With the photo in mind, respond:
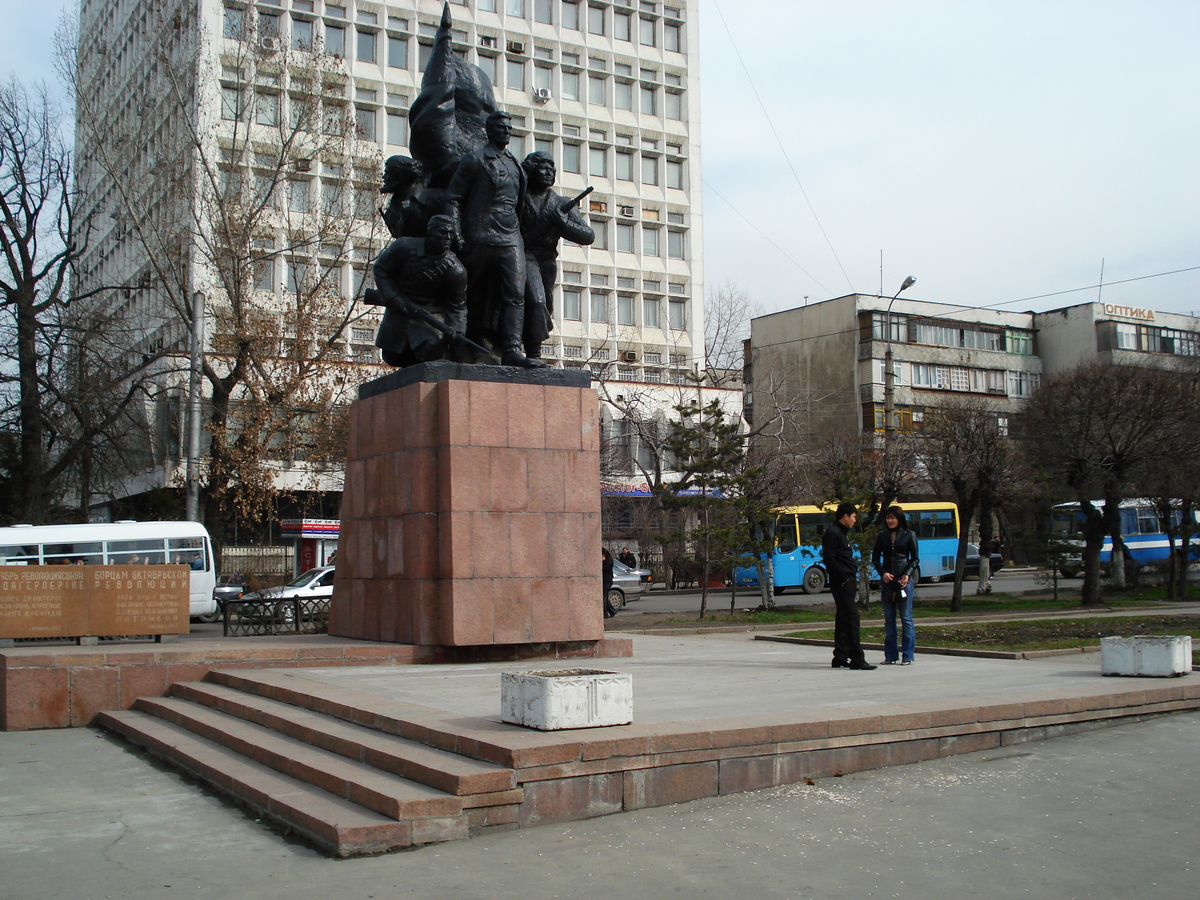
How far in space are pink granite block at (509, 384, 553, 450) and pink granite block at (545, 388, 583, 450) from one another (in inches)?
2.7

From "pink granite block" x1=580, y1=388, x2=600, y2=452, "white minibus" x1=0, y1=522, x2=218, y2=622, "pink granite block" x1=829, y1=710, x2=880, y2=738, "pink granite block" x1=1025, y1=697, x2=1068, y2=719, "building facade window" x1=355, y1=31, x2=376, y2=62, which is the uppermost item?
"building facade window" x1=355, y1=31, x2=376, y2=62

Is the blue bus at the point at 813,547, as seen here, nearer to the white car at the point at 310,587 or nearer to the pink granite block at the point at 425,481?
the white car at the point at 310,587

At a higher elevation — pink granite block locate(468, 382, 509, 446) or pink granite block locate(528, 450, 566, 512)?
pink granite block locate(468, 382, 509, 446)

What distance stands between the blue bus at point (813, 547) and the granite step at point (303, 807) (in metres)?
26.1

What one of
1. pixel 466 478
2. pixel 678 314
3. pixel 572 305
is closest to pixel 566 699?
pixel 466 478

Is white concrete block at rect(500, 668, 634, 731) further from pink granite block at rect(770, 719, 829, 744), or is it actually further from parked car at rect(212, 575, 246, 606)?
parked car at rect(212, 575, 246, 606)

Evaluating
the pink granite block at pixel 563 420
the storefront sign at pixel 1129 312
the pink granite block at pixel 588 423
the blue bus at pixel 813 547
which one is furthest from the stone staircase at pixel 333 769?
the storefront sign at pixel 1129 312

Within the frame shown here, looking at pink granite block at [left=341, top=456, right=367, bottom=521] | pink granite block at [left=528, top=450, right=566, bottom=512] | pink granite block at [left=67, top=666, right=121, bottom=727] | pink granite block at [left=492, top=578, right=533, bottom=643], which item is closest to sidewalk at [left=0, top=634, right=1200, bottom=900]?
pink granite block at [left=67, top=666, right=121, bottom=727]

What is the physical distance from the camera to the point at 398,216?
42.5 feet

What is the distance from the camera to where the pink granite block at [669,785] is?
6.07 meters

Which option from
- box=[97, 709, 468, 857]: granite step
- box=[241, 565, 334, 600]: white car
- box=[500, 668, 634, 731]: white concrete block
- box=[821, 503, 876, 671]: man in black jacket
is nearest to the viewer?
box=[97, 709, 468, 857]: granite step

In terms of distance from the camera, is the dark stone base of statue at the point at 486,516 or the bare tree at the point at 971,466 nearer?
the dark stone base of statue at the point at 486,516

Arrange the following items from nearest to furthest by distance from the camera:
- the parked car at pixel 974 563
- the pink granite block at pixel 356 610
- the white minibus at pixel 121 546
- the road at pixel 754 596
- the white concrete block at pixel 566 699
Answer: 1. the white concrete block at pixel 566 699
2. the pink granite block at pixel 356 610
3. the white minibus at pixel 121 546
4. the road at pixel 754 596
5. the parked car at pixel 974 563

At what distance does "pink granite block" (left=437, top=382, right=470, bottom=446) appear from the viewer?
11164 mm
